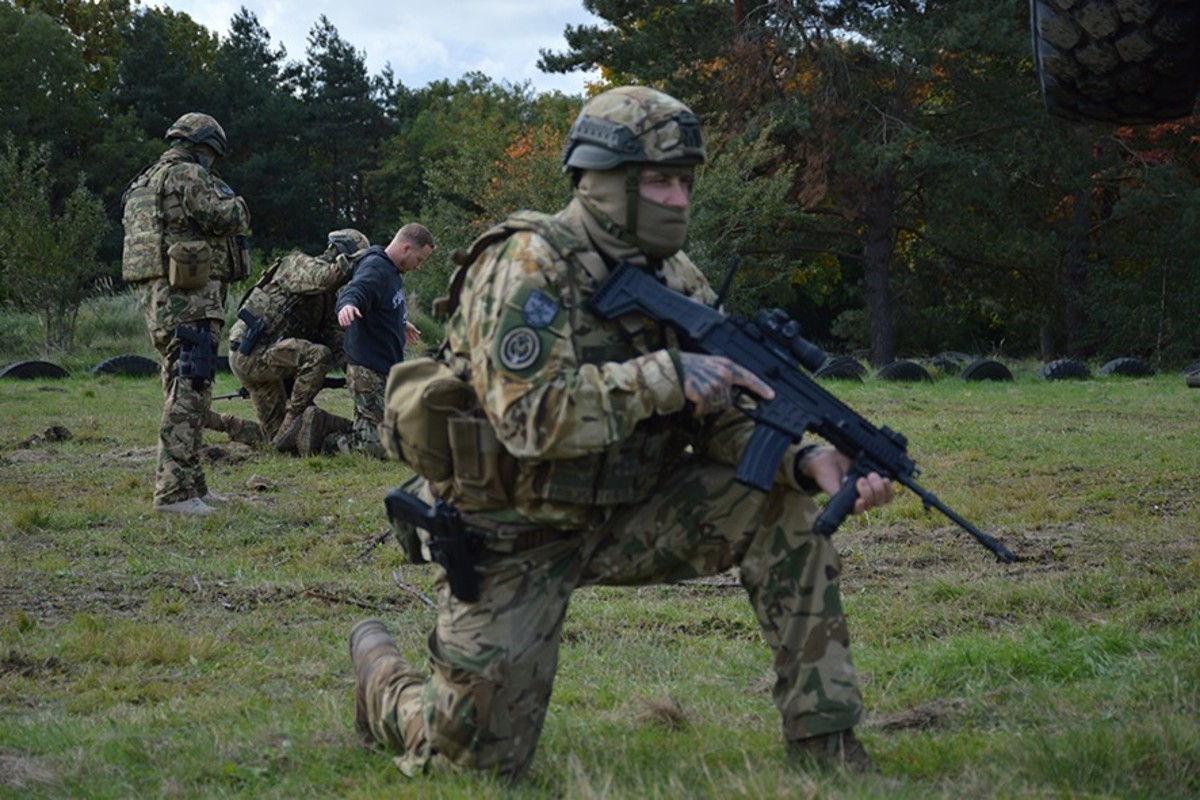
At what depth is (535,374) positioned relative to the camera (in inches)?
146

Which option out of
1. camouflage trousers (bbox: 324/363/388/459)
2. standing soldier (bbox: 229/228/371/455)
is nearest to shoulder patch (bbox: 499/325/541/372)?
camouflage trousers (bbox: 324/363/388/459)

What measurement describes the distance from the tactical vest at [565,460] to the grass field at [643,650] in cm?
72

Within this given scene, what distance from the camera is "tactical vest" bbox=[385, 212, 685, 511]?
153 inches

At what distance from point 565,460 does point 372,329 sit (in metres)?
7.46

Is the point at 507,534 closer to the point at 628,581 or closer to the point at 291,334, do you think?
the point at 628,581

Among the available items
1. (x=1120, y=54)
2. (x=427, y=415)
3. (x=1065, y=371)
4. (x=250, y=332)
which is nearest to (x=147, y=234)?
(x=250, y=332)

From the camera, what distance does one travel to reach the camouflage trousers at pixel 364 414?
36.9ft

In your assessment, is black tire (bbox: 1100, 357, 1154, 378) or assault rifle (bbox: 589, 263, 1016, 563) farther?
black tire (bbox: 1100, 357, 1154, 378)

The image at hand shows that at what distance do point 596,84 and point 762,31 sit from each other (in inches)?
583

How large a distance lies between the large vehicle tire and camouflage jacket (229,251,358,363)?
7.25 meters

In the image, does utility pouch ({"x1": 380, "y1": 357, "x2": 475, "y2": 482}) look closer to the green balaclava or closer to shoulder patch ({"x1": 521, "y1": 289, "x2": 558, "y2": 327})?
shoulder patch ({"x1": 521, "y1": 289, "x2": 558, "y2": 327})

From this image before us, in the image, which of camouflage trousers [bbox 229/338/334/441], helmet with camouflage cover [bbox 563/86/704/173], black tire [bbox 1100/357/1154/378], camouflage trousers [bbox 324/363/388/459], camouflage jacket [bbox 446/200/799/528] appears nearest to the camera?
Result: camouflage jacket [bbox 446/200/799/528]

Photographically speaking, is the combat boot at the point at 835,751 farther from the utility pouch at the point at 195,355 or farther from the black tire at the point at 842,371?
the black tire at the point at 842,371

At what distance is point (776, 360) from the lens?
3996mm
